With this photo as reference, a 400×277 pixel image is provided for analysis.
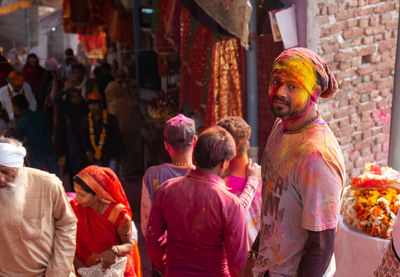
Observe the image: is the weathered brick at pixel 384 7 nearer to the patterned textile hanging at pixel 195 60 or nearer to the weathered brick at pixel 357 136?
the weathered brick at pixel 357 136

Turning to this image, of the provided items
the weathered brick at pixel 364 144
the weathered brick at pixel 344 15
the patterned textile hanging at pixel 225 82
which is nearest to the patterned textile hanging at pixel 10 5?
the patterned textile hanging at pixel 225 82

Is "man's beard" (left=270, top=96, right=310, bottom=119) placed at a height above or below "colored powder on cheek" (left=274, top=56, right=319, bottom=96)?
below

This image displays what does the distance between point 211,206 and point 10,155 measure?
118cm

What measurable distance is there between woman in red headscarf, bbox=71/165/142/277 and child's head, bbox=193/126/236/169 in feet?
2.88

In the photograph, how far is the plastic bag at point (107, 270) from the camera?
11.0 feet

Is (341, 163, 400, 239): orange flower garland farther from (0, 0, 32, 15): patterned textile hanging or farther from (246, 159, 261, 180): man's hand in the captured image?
(0, 0, 32, 15): patterned textile hanging

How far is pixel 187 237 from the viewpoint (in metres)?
2.82

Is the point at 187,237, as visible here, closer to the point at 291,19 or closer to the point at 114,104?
the point at 291,19

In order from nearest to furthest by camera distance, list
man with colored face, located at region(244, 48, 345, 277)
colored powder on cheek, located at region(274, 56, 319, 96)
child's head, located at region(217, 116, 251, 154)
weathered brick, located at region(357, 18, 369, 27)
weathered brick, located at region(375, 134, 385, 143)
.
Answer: man with colored face, located at region(244, 48, 345, 277) < colored powder on cheek, located at region(274, 56, 319, 96) < child's head, located at region(217, 116, 251, 154) < weathered brick, located at region(357, 18, 369, 27) < weathered brick, located at region(375, 134, 385, 143)

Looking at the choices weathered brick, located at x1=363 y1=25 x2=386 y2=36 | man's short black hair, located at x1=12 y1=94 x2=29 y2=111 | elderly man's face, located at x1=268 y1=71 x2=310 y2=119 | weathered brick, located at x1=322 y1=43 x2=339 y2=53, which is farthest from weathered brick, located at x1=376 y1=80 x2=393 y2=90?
man's short black hair, located at x1=12 y1=94 x2=29 y2=111

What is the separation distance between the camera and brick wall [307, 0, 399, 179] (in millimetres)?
5251

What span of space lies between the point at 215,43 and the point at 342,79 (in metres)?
1.51

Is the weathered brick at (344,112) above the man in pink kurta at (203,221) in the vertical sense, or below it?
above

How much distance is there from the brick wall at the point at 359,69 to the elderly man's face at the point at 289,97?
312cm
